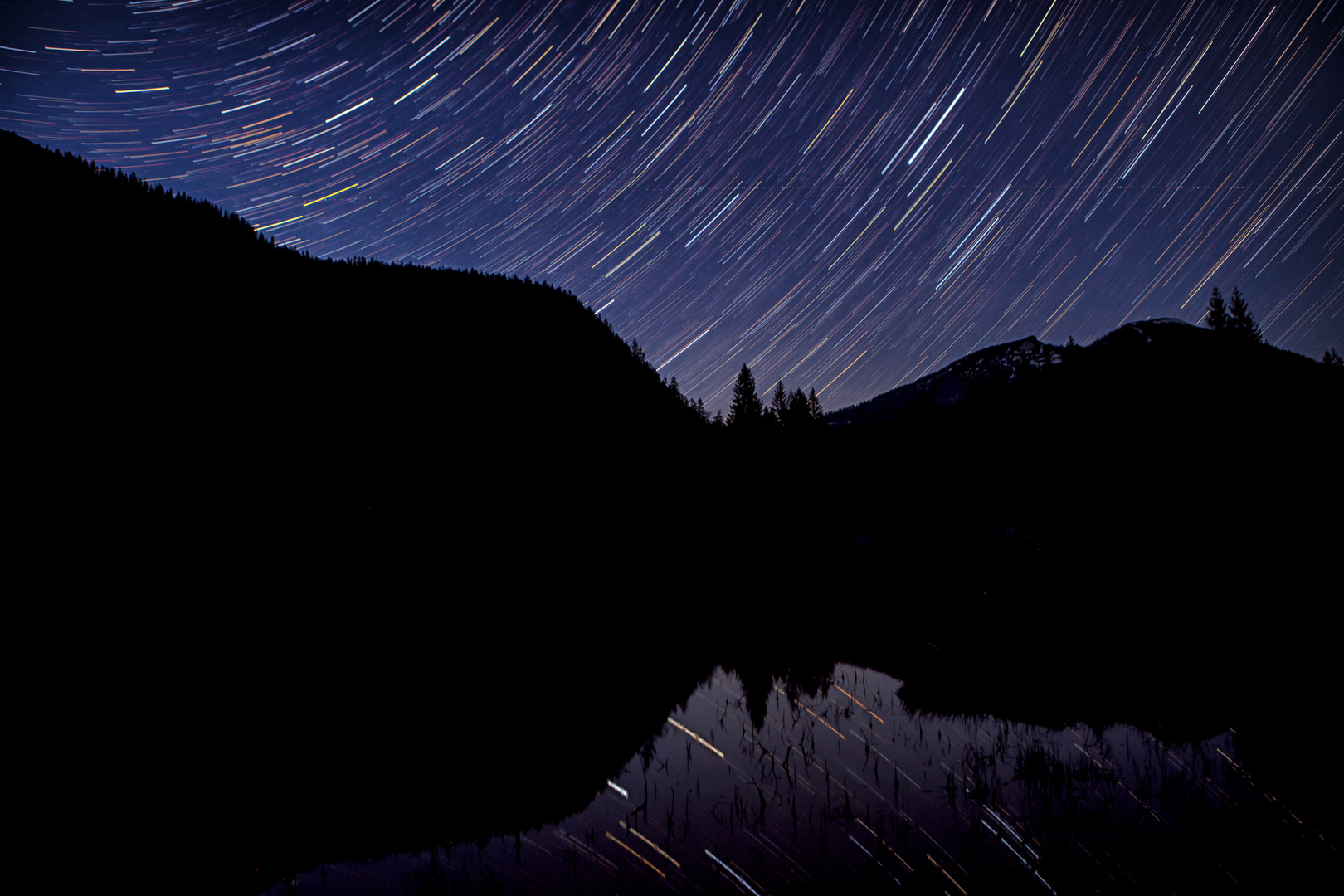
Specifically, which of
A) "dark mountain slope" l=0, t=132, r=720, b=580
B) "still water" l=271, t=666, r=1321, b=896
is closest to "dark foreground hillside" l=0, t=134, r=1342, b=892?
"dark mountain slope" l=0, t=132, r=720, b=580

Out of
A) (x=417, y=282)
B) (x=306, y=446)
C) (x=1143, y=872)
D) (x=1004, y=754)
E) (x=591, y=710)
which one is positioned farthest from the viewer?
(x=417, y=282)

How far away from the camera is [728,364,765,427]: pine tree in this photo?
63.1 metres

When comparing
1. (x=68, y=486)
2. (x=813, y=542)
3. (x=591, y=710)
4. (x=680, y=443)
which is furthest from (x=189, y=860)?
(x=680, y=443)

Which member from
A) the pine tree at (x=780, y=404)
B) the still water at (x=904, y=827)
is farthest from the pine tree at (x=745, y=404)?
the still water at (x=904, y=827)

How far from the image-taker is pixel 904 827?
5.63 meters

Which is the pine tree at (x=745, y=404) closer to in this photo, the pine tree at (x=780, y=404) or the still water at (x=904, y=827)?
the pine tree at (x=780, y=404)

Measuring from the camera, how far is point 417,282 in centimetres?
5425

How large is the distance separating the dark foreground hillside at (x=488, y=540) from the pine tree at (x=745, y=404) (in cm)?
430

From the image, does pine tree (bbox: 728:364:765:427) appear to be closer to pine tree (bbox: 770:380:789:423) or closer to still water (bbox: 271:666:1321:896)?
pine tree (bbox: 770:380:789:423)

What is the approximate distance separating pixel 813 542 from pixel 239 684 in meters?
41.3

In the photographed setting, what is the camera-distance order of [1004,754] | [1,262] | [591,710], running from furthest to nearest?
[1,262] < [591,710] < [1004,754]

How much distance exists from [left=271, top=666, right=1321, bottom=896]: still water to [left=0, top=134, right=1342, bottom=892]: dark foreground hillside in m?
0.75

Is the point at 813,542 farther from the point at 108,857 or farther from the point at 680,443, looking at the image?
the point at 108,857

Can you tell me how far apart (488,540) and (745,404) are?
1497 inches
